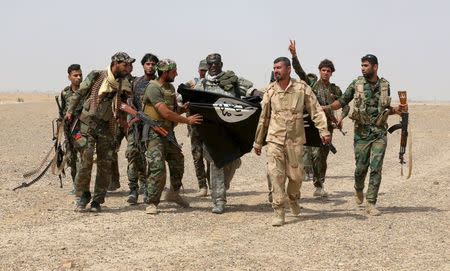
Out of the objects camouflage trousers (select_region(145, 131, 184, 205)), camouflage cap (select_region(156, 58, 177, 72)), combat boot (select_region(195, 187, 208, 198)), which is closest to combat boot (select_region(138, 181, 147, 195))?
combat boot (select_region(195, 187, 208, 198))

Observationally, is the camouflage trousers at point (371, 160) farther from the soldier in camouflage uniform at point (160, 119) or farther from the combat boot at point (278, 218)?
the soldier in camouflage uniform at point (160, 119)

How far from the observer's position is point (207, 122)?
30.4 feet

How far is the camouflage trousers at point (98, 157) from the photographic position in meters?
8.93

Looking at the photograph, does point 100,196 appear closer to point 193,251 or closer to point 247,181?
point 193,251

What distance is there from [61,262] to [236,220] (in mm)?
2827

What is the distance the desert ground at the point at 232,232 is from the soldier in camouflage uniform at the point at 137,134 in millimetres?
423

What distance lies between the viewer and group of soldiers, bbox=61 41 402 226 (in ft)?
26.9

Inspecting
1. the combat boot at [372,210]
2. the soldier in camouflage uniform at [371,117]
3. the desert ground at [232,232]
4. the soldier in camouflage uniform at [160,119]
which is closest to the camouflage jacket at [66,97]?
the desert ground at [232,232]

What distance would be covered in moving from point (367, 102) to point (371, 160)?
0.80 meters

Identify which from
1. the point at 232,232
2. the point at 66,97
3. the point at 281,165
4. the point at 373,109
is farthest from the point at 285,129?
the point at 66,97

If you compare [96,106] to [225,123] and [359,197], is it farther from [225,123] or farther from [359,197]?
[359,197]

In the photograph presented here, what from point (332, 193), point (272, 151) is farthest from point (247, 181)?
point (272, 151)

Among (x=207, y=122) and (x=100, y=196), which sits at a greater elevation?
(x=207, y=122)

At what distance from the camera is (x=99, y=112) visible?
351 inches
